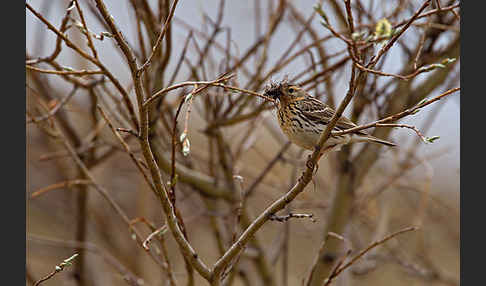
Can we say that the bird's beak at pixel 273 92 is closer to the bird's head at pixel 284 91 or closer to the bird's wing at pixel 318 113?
the bird's head at pixel 284 91

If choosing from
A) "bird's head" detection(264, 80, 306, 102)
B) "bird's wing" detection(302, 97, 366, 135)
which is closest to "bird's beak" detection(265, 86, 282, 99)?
"bird's head" detection(264, 80, 306, 102)

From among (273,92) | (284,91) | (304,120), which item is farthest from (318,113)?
(273,92)

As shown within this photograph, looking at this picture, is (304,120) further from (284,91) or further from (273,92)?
(273,92)

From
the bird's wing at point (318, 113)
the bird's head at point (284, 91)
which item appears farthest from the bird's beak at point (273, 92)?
the bird's wing at point (318, 113)

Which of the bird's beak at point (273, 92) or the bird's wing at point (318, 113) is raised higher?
the bird's wing at point (318, 113)

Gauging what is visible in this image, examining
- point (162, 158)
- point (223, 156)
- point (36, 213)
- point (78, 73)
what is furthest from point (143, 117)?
point (36, 213)

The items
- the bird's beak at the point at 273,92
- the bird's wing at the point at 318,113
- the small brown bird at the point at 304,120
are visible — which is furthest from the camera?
the bird's wing at the point at 318,113

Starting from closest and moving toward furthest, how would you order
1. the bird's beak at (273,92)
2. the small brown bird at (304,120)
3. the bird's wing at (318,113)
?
the bird's beak at (273,92) → the small brown bird at (304,120) → the bird's wing at (318,113)

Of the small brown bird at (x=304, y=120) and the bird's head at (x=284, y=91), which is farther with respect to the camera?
the small brown bird at (x=304, y=120)

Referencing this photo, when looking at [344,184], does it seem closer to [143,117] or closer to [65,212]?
[143,117]
